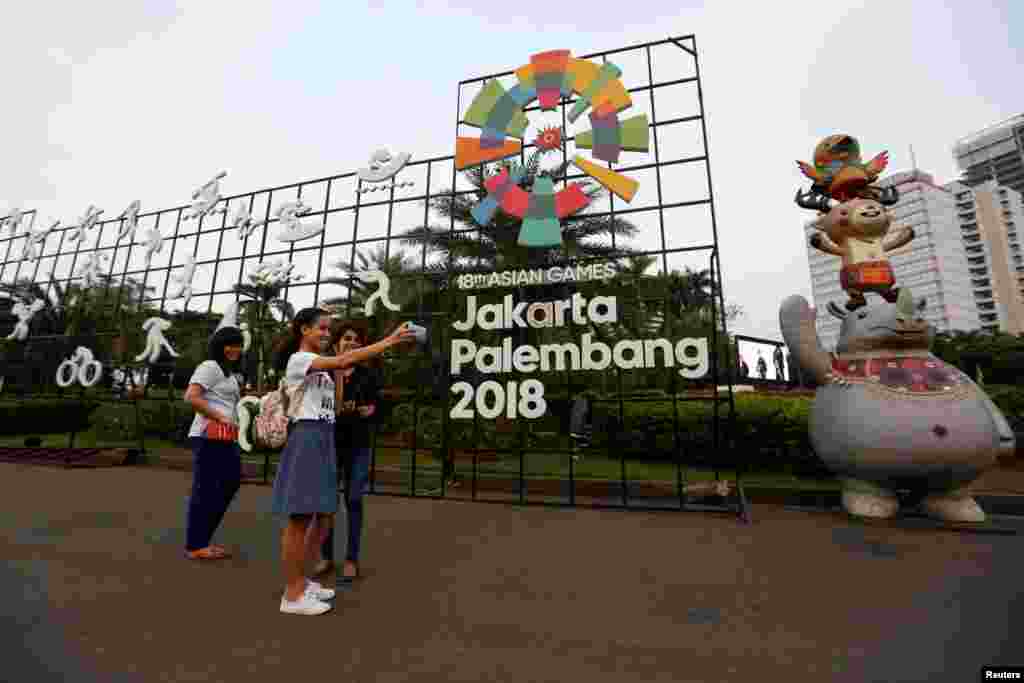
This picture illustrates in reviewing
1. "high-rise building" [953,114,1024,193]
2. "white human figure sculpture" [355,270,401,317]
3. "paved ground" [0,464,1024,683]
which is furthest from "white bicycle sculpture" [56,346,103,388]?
"high-rise building" [953,114,1024,193]

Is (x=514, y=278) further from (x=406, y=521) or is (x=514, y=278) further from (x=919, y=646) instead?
(x=919, y=646)

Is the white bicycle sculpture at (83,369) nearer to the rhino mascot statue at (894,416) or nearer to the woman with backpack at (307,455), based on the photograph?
the woman with backpack at (307,455)

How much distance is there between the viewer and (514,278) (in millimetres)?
5695

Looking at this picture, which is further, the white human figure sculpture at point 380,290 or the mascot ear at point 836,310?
the white human figure sculpture at point 380,290

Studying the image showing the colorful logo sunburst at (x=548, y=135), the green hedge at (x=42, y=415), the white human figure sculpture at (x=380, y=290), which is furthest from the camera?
the green hedge at (x=42, y=415)

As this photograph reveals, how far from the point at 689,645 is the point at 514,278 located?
4.14 meters

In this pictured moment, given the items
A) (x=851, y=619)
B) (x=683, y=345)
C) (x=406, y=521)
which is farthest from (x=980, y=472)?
(x=406, y=521)

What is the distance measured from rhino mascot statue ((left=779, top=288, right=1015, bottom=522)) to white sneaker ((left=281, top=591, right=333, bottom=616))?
180 inches

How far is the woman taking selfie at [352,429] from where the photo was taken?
3199 millimetres

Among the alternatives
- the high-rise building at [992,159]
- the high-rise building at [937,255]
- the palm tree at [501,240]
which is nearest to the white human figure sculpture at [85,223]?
the palm tree at [501,240]

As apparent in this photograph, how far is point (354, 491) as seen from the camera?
10.6ft

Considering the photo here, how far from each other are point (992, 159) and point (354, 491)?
11367 cm

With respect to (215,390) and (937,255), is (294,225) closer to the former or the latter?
(215,390)

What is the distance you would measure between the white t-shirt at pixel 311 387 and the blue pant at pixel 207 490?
1.48 m
